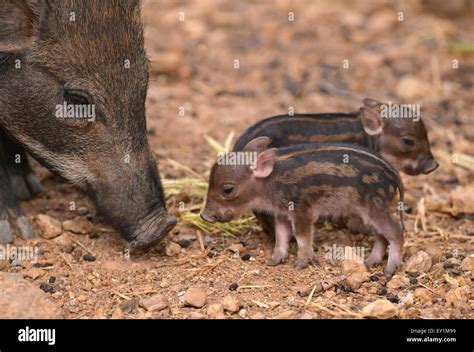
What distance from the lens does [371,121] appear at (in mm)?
6012

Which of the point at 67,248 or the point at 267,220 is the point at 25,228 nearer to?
the point at 67,248

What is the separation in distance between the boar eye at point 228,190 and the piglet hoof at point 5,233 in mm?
1378

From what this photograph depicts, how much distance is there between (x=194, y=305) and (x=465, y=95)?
17.0 ft

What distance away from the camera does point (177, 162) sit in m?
6.91

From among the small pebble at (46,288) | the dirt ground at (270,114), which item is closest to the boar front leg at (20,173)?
the dirt ground at (270,114)

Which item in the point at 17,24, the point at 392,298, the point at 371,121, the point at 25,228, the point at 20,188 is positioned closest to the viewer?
the point at 392,298

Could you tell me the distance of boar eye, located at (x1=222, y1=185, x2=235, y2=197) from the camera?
5.52m

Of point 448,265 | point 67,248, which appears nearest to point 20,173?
point 67,248

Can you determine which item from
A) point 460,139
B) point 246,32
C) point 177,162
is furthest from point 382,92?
point 177,162

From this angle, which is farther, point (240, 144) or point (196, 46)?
point (196, 46)

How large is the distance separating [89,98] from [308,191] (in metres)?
1.41

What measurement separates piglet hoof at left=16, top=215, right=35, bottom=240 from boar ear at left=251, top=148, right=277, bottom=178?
1484 millimetres

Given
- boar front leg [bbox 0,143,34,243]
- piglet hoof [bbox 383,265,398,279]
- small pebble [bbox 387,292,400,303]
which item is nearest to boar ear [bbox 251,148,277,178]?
piglet hoof [bbox 383,265,398,279]

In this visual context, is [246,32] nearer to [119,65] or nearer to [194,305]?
[119,65]
